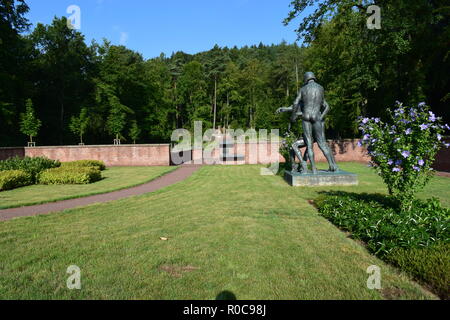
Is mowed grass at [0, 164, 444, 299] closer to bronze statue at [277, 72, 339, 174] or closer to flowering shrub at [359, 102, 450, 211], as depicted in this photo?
flowering shrub at [359, 102, 450, 211]

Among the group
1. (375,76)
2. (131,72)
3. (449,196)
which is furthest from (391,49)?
(131,72)

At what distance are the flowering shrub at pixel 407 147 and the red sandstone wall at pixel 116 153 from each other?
19.2 meters

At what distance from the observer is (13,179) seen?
12.2m

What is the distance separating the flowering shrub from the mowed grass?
5.93 ft

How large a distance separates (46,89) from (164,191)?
38886 millimetres

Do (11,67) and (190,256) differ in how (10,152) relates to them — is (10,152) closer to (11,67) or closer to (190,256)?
(11,67)

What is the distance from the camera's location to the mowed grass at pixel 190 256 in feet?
10.7

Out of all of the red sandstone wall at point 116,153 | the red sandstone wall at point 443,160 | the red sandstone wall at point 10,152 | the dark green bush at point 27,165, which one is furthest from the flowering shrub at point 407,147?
the red sandstone wall at point 10,152

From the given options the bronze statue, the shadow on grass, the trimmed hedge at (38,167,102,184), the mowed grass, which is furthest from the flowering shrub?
the trimmed hedge at (38,167,102,184)

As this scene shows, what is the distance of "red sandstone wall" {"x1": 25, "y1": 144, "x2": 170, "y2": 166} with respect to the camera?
23.3m

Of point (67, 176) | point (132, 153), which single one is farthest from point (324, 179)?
point (132, 153)

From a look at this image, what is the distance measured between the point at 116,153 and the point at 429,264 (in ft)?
77.8

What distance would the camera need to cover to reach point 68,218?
696cm
